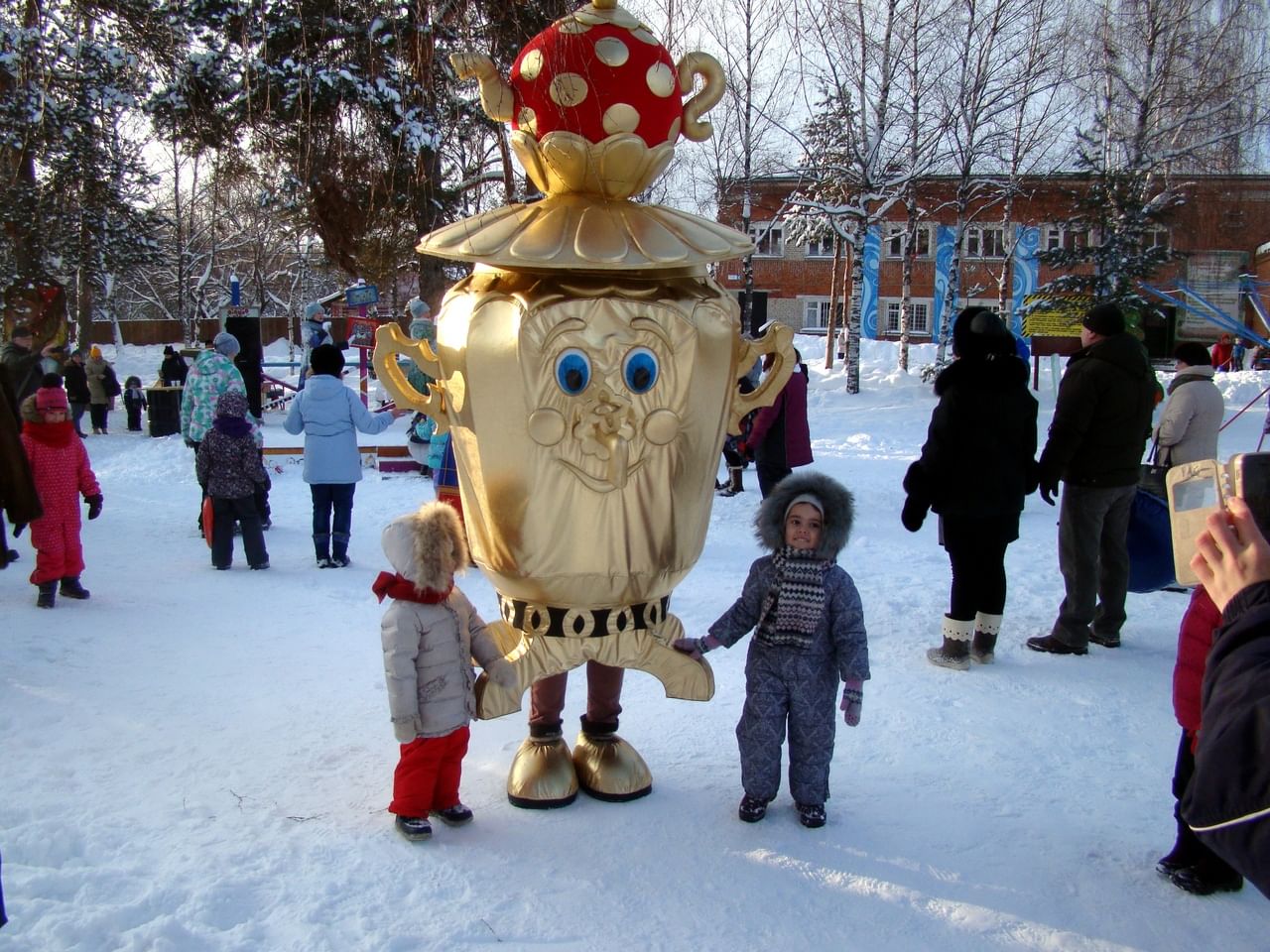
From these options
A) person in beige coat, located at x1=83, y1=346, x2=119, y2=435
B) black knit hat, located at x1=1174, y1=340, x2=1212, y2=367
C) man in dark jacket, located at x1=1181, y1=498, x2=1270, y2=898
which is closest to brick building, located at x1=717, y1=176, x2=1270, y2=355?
person in beige coat, located at x1=83, y1=346, x2=119, y2=435

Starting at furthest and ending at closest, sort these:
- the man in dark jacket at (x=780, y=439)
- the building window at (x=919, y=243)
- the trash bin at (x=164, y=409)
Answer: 1. the building window at (x=919, y=243)
2. the trash bin at (x=164, y=409)
3. the man in dark jacket at (x=780, y=439)

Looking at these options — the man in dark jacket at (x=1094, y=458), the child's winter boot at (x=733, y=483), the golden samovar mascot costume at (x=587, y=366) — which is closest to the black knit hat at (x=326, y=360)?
the golden samovar mascot costume at (x=587, y=366)

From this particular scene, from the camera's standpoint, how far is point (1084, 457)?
520 centimetres

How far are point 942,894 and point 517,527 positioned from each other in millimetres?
1712

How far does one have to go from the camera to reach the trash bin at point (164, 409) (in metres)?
15.1

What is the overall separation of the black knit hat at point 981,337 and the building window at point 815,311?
30106mm

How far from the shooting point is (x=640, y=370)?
3156 mm

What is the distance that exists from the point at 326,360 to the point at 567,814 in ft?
14.9

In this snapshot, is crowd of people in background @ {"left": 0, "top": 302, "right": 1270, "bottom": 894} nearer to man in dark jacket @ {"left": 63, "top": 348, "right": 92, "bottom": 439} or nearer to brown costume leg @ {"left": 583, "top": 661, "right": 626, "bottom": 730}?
brown costume leg @ {"left": 583, "top": 661, "right": 626, "bottom": 730}

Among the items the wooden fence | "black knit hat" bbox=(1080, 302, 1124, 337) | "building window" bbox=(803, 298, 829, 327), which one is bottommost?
"black knit hat" bbox=(1080, 302, 1124, 337)

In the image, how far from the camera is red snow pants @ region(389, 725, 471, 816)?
10.9ft

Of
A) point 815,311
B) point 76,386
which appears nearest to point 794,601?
point 76,386

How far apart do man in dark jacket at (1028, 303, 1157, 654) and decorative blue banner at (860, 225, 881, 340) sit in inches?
821

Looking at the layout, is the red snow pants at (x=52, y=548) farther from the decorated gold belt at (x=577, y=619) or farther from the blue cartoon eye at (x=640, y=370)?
the blue cartoon eye at (x=640, y=370)
